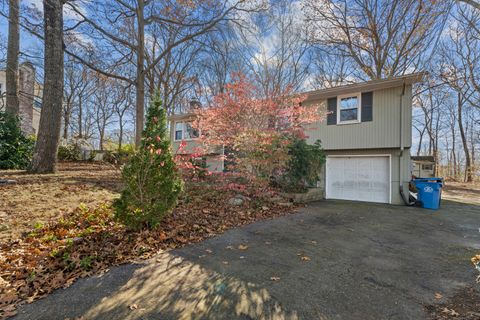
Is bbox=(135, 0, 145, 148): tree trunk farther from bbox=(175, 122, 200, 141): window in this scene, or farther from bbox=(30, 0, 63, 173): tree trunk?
bbox=(175, 122, 200, 141): window

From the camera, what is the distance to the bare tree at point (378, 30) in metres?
11.4

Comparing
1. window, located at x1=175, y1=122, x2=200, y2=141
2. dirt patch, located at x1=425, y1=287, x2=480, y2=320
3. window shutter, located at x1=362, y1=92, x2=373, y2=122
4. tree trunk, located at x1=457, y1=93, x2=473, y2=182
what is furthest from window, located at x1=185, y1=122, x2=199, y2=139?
tree trunk, located at x1=457, y1=93, x2=473, y2=182

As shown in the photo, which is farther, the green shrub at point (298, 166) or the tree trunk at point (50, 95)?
the green shrub at point (298, 166)

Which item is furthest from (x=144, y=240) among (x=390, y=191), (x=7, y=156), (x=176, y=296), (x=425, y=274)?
(x=390, y=191)

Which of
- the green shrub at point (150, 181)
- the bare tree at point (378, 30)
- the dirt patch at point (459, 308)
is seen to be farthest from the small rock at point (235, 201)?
the bare tree at point (378, 30)

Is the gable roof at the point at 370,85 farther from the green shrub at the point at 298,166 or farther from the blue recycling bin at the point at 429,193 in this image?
the blue recycling bin at the point at 429,193

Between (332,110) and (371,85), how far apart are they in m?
1.57

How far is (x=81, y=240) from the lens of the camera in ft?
10.6

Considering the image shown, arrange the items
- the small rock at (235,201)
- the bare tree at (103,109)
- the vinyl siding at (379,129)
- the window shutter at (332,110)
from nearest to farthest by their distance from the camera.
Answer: the small rock at (235,201) → the vinyl siding at (379,129) → the window shutter at (332,110) → the bare tree at (103,109)

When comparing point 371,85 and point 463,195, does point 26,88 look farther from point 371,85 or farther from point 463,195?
point 463,195

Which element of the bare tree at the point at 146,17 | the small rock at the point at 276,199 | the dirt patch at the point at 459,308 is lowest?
the dirt patch at the point at 459,308

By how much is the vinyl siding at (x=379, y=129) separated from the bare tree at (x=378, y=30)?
19.0ft

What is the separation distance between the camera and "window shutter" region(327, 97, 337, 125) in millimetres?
9117

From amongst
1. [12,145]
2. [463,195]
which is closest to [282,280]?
[12,145]
